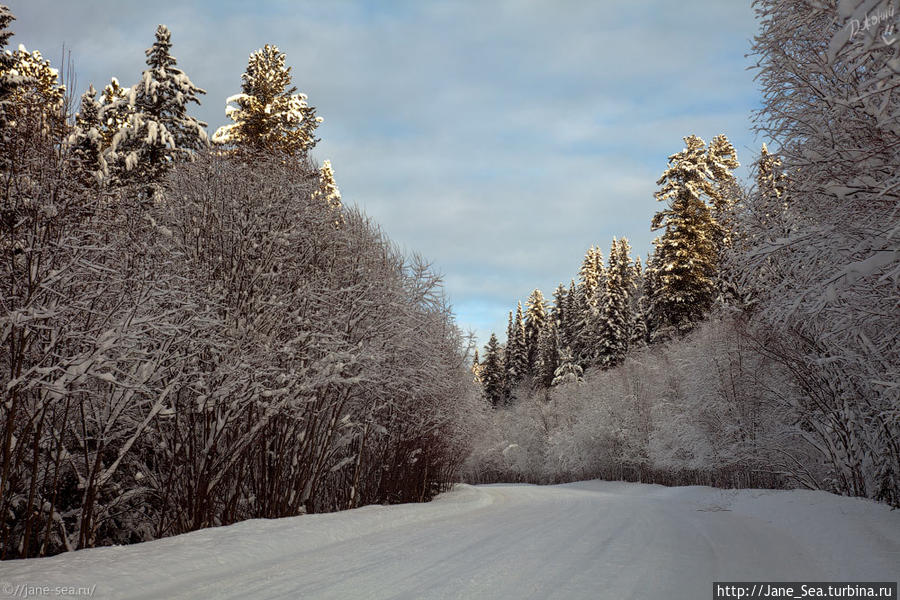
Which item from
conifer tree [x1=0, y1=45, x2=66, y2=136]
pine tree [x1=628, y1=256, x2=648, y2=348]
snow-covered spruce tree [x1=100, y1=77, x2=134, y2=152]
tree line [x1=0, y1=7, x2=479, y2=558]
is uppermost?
snow-covered spruce tree [x1=100, y1=77, x2=134, y2=152]

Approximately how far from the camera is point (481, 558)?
7.99m

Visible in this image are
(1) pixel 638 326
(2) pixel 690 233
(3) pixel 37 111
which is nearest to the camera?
(3) pixel 37 111

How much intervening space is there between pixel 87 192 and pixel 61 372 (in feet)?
8.11

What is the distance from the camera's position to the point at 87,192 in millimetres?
7852

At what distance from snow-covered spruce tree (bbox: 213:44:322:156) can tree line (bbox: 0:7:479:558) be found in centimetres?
610

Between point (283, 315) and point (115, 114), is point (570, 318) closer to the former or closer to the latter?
point (115, 114)

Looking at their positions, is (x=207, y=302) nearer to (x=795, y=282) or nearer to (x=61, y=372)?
(x=61, y=372)

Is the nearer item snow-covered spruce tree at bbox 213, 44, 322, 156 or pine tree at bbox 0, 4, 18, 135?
pine tree at bbox 0, 4, 18, 135

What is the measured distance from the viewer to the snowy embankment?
618 centimetres

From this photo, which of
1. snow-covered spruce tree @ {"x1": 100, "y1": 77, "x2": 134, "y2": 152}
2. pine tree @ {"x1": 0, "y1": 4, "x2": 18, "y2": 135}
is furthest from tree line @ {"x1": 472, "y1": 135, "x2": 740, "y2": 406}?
snow-covered spruce tree @ {"x1": 100, "y1": 77, "x2": 134, "y2": 152}

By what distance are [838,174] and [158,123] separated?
21.1 m

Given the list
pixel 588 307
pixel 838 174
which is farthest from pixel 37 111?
pixel 588 307

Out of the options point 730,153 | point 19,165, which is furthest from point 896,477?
point 730,153

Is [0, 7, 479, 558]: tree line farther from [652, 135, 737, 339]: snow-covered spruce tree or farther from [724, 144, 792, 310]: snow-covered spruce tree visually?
[652, 135, 737, 339]: snow-covered spruce tree
